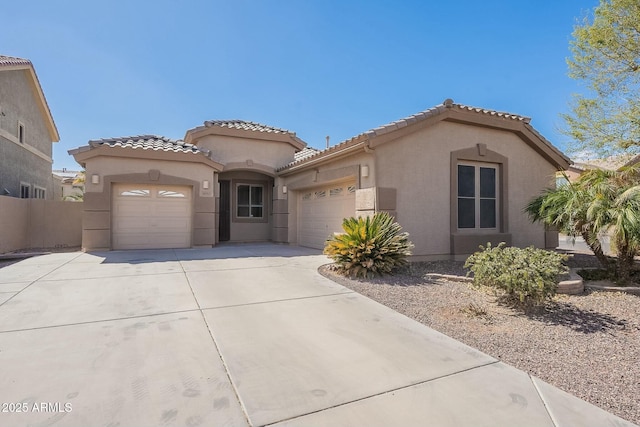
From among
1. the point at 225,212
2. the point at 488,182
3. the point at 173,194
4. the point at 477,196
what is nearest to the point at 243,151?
the point at 225,212

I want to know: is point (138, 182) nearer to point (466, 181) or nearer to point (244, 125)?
point (244, 125)

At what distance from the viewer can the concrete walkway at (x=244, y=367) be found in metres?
2.57

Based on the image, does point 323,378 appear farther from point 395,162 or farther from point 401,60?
point 401,60

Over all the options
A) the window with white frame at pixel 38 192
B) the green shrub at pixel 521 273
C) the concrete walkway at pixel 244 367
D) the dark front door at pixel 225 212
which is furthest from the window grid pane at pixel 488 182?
the window with white frame at pixel 38 192

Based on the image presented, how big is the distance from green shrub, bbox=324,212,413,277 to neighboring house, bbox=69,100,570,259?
123 cm

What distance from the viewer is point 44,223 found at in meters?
13.0

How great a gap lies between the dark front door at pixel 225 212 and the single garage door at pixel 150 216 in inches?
104

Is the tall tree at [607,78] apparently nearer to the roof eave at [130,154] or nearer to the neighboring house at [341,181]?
the neighboring house at [341,181]

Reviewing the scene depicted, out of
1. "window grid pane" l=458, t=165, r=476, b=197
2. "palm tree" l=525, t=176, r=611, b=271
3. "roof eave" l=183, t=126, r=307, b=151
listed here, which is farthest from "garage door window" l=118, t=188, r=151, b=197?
"palm tree" l=525, t=176, r=611, b=271

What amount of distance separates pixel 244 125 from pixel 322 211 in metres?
6.25

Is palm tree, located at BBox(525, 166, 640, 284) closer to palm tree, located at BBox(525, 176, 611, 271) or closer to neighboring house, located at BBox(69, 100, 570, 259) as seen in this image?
palm tree, located at BBox(525, 176, 611, 271)

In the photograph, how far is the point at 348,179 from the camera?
10.5 m

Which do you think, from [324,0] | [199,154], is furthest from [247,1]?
[199,154]

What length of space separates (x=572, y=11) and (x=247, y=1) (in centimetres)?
1125
